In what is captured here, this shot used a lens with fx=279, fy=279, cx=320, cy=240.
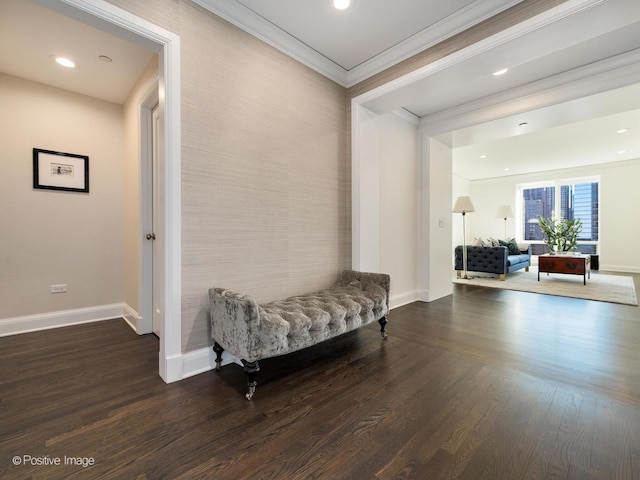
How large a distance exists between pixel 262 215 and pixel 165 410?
1.60m

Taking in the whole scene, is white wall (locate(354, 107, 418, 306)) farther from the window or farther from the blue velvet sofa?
the window

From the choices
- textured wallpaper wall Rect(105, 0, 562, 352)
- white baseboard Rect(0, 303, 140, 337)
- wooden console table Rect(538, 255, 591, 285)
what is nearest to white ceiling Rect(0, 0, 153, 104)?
textured wallpaper wall Rect(105, 0, 562, 352)

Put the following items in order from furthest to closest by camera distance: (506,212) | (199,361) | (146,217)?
(506,212) < (146,217) < (199,361)

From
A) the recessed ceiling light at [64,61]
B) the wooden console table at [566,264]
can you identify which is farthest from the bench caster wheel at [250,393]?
the wooden console table at [566,264]

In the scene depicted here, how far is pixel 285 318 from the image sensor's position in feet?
6.65

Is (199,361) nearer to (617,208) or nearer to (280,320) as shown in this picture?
(280,320)

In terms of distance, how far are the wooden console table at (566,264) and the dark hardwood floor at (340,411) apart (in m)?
3.68

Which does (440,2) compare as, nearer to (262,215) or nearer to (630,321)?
(262,215)

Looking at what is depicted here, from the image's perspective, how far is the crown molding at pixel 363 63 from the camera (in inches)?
90.3

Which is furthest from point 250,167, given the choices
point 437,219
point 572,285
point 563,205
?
point 563,205

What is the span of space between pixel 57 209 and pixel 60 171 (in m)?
0.45

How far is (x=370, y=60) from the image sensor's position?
311 cm

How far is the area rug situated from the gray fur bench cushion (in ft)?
13.6

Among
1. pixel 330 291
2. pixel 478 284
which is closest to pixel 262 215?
pixel 330 291
